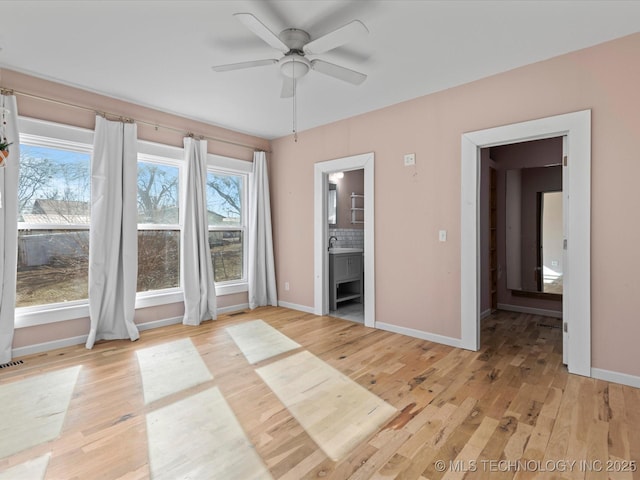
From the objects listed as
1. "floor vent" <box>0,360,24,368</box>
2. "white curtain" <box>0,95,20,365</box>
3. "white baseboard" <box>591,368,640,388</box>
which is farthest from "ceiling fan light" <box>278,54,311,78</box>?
"floor vent" <box>0,360,24,368</box>

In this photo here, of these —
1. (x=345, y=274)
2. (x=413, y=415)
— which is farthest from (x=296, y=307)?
(x=413, y=415)

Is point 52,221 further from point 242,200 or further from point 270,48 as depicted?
point 270,48

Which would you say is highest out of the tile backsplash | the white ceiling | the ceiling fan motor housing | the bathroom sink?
the white ceiling

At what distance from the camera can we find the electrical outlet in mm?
3691

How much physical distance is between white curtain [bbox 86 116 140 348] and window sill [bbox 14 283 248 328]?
0.52 ft

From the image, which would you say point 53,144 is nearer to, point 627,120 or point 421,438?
point 421,438

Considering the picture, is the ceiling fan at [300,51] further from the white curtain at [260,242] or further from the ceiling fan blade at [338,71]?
the white curtain at [260,242]

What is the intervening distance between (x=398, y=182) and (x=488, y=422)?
2544 millimetres

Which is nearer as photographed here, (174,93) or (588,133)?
(588,133)

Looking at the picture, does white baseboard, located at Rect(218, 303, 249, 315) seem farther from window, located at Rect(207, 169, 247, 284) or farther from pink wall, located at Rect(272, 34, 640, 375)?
pink wall, located at Rect(272, 34, 640, 375)

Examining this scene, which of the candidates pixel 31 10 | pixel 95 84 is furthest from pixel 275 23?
pixel 95 84

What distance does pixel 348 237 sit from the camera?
5969mm

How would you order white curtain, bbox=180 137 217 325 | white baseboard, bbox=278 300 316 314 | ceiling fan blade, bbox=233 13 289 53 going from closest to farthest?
ceiling fan blade, bbox=233 13 289 53 < white curtain, bbox=180 137 217 325 < white baseboard, bbox=278 300 316 314

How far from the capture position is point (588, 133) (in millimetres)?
2645
